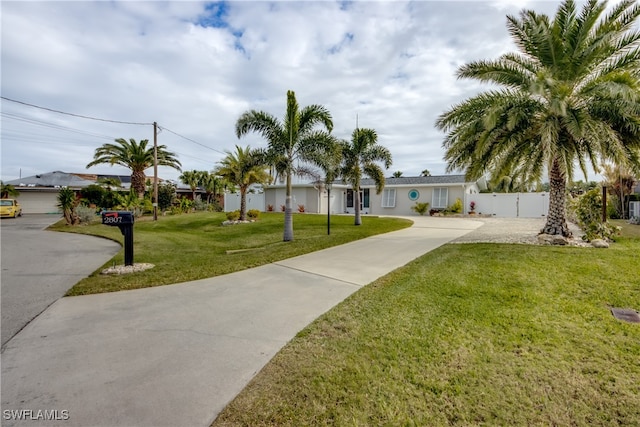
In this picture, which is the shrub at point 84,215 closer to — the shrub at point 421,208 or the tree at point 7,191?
the tree at point 7,191

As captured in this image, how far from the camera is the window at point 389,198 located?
84.4 feet

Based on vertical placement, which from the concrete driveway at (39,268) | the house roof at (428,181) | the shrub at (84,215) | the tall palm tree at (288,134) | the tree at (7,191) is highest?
the tall palm tree at (288,134)

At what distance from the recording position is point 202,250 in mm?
10438

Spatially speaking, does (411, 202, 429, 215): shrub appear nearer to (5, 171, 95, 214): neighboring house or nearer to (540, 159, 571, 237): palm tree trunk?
(540, 159, 571, 237): palm tree trunk

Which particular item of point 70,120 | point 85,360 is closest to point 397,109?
point 85,360

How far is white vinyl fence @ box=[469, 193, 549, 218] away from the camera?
2111 cm

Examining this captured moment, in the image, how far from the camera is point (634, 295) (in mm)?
4629

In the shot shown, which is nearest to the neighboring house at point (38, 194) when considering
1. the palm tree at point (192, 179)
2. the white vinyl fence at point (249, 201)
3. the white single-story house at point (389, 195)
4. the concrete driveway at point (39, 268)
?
the palm tree at point (192, 179)

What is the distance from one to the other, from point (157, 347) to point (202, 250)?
24.5 feet

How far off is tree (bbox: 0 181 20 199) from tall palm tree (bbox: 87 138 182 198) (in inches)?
437

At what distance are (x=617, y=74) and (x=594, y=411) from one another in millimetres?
9360

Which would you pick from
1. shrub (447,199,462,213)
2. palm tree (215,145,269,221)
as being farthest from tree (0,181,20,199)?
shrub (447,199,462,213)

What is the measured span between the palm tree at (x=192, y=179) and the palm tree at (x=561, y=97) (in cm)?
3346

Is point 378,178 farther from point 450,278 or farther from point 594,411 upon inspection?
point 594,411
